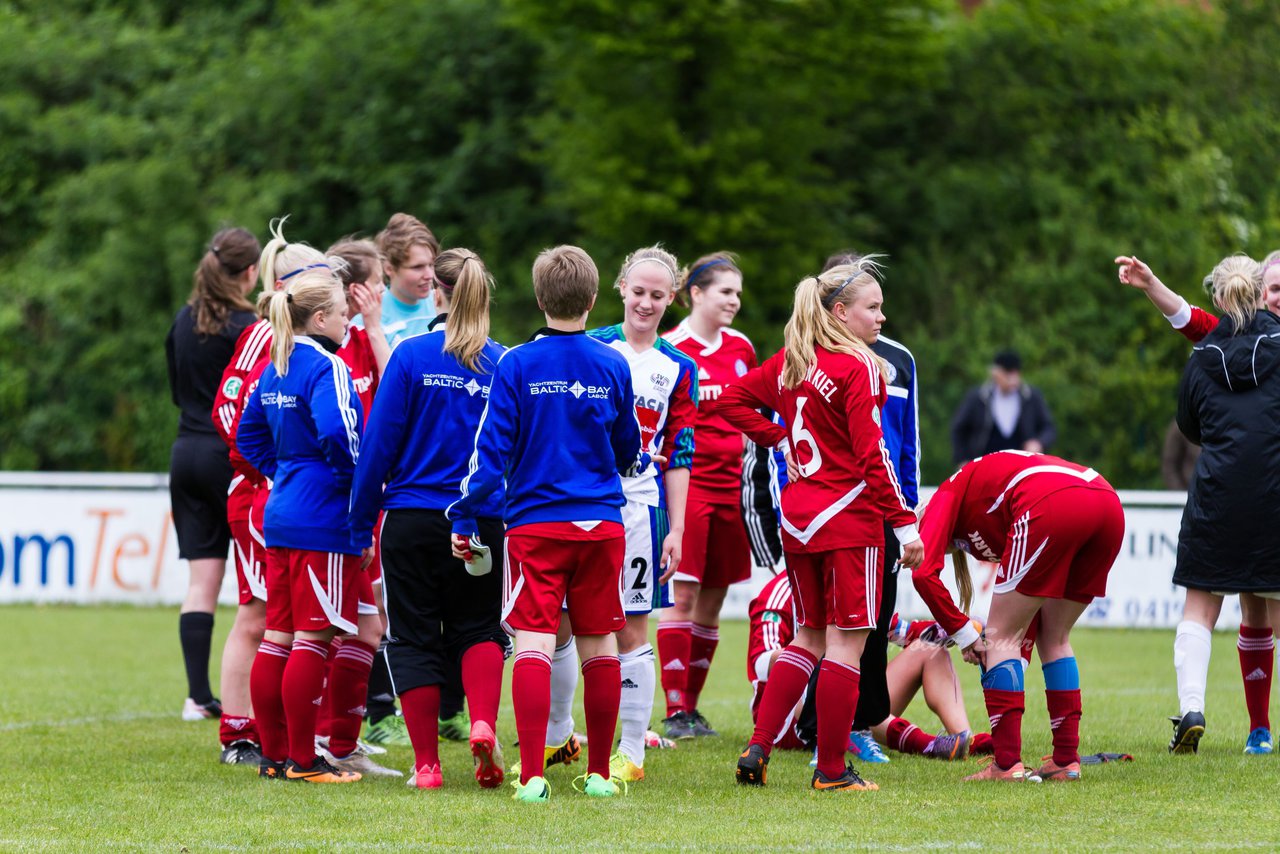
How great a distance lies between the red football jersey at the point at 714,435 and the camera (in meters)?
8.25

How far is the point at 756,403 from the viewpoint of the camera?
659 centimetres

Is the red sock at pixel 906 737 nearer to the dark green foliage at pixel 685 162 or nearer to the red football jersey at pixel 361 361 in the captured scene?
the red football jersey at pixel 361 361

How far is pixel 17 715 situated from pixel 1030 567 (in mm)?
5285

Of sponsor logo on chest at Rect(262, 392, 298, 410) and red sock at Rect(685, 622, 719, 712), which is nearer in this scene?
sponsor logo on chest at Rect(262, 392, 298, 410)

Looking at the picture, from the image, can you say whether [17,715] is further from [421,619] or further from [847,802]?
[847,802]

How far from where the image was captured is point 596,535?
6082 mm

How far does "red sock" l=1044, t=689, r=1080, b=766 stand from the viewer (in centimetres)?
655

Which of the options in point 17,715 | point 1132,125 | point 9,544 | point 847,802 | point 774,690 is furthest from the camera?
point 1132,125

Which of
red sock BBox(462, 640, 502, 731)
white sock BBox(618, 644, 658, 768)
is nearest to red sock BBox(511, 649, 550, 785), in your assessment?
red sock BBox(462, 640, 502, 731)

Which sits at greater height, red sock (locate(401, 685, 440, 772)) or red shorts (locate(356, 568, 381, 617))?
red shorts (locate(356, 568, 381, 617))

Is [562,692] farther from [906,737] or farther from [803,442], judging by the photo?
[906,737]

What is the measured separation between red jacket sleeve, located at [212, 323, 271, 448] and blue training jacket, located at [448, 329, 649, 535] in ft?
4.73

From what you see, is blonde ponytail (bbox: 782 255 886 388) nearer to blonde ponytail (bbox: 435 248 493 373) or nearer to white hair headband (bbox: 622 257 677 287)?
white hair headband (bbox: 622 257 677 287)

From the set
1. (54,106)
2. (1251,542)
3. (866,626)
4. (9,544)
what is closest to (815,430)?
(866,626)
